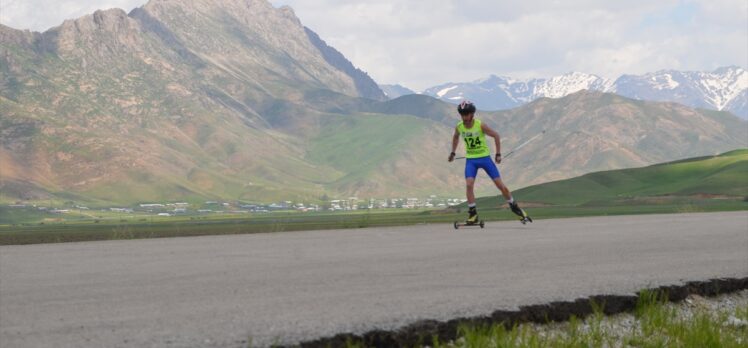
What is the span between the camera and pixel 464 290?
11.3 metres

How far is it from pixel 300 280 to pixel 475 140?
1282 cm

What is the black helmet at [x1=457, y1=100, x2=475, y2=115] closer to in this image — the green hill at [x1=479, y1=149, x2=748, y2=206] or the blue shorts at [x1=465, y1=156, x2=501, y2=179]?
the blue shorts at [x1=465, y1=156, x2=501, y2=179]

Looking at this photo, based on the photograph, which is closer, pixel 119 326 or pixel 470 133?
pixel 119 326

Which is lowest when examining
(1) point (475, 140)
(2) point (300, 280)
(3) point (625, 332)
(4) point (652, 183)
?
(3) point (625, 332)

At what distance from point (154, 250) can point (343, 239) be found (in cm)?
456

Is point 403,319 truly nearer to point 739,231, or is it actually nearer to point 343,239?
point 343,239

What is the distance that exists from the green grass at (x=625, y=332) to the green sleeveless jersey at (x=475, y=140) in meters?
13.5

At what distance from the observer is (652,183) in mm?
147375

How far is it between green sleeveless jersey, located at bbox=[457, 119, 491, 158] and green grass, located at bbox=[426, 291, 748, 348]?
13.5 meters

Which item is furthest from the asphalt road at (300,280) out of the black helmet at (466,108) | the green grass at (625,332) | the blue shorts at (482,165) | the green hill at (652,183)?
the green hill at (652,183)

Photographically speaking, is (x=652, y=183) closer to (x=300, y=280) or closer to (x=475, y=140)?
(x=475, y=140)

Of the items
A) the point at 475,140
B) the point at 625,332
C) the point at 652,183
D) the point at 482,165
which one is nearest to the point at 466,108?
the point at 475,140

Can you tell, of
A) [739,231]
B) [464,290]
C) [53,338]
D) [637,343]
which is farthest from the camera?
[739,231]

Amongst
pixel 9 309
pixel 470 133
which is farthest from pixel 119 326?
pixel 470 133
